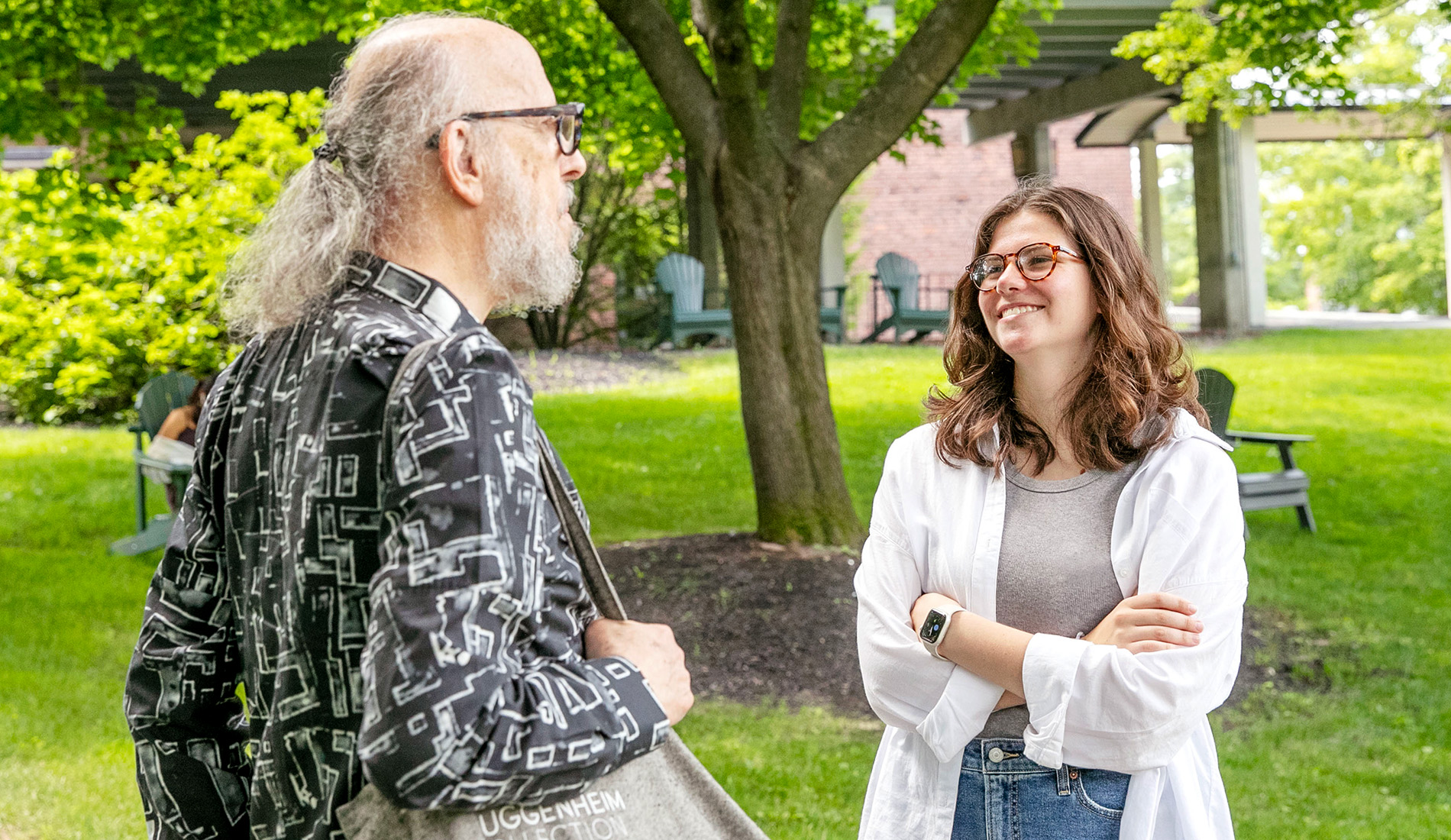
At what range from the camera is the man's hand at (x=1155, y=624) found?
2195 mm

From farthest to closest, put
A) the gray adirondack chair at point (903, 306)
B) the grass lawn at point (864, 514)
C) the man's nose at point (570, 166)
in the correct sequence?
the gray adirondack chair at point (903, 306), the grass lawn at point (864, 514), the man's nose at point (570, 166)

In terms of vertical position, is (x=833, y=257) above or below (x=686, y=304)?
above

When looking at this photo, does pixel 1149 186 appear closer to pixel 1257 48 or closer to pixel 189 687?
pixel 1257 48

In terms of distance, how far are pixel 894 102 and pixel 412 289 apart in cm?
579

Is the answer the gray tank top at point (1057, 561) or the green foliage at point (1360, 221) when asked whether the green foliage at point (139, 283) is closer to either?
the gray tank top at point (1057, 561)

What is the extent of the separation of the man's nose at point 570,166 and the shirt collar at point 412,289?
0.24 m

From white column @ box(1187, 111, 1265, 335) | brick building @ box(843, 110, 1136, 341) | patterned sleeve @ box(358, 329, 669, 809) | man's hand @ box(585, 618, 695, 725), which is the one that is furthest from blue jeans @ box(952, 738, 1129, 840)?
brick building @ box(843, 110, 1136, 341)

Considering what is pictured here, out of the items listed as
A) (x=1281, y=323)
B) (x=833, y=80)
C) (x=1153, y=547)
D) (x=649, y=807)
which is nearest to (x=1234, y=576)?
(x=1153, y=547)

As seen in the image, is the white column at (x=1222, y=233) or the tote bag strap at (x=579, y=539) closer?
the tote bag strap at (x=579, y=539)

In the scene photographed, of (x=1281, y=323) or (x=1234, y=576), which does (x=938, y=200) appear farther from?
(x=1234, y=576)

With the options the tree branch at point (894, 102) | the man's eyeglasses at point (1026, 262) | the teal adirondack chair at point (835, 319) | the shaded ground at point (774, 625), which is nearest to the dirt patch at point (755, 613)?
the shaded ground at point (774, 625)

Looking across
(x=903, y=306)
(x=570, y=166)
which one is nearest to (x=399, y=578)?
(x=570, y=166)

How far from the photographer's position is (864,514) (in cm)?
909

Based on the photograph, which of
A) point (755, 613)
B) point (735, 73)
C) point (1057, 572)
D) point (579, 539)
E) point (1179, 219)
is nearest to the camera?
A: point (579, 539)
